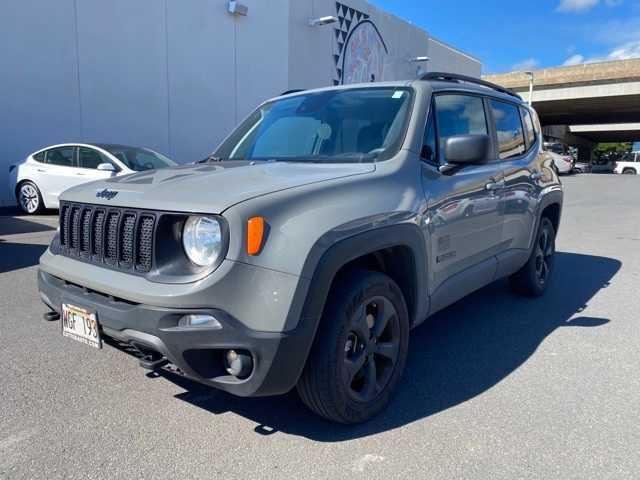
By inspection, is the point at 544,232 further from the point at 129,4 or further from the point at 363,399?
the point at 129,4

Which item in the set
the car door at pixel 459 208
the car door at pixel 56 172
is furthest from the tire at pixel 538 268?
the car door at pixel 56 172

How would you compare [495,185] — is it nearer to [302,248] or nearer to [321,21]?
[302,248]

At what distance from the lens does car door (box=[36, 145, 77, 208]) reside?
1003cm

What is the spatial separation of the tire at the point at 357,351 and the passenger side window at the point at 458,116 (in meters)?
1.18

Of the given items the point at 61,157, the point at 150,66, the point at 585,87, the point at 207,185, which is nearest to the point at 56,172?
the point at 61,157

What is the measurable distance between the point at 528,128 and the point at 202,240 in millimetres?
3880

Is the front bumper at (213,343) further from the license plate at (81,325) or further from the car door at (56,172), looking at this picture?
the car door at (56,172)

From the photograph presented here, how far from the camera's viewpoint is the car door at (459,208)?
3.21 m

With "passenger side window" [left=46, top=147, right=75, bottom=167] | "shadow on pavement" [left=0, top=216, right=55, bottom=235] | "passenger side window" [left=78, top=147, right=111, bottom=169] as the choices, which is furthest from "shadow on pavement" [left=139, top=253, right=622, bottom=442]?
"passenger side window" [left=46, top=147, right=75, bottom=167]

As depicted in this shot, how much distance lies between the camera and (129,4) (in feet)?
43.2

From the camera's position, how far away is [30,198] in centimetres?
1039

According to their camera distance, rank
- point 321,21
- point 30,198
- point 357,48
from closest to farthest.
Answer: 1. point 30,198
2. point 321,21
3. point 357,48

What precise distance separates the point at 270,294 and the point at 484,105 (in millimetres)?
2790

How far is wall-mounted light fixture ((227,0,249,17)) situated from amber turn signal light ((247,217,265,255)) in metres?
15.1
